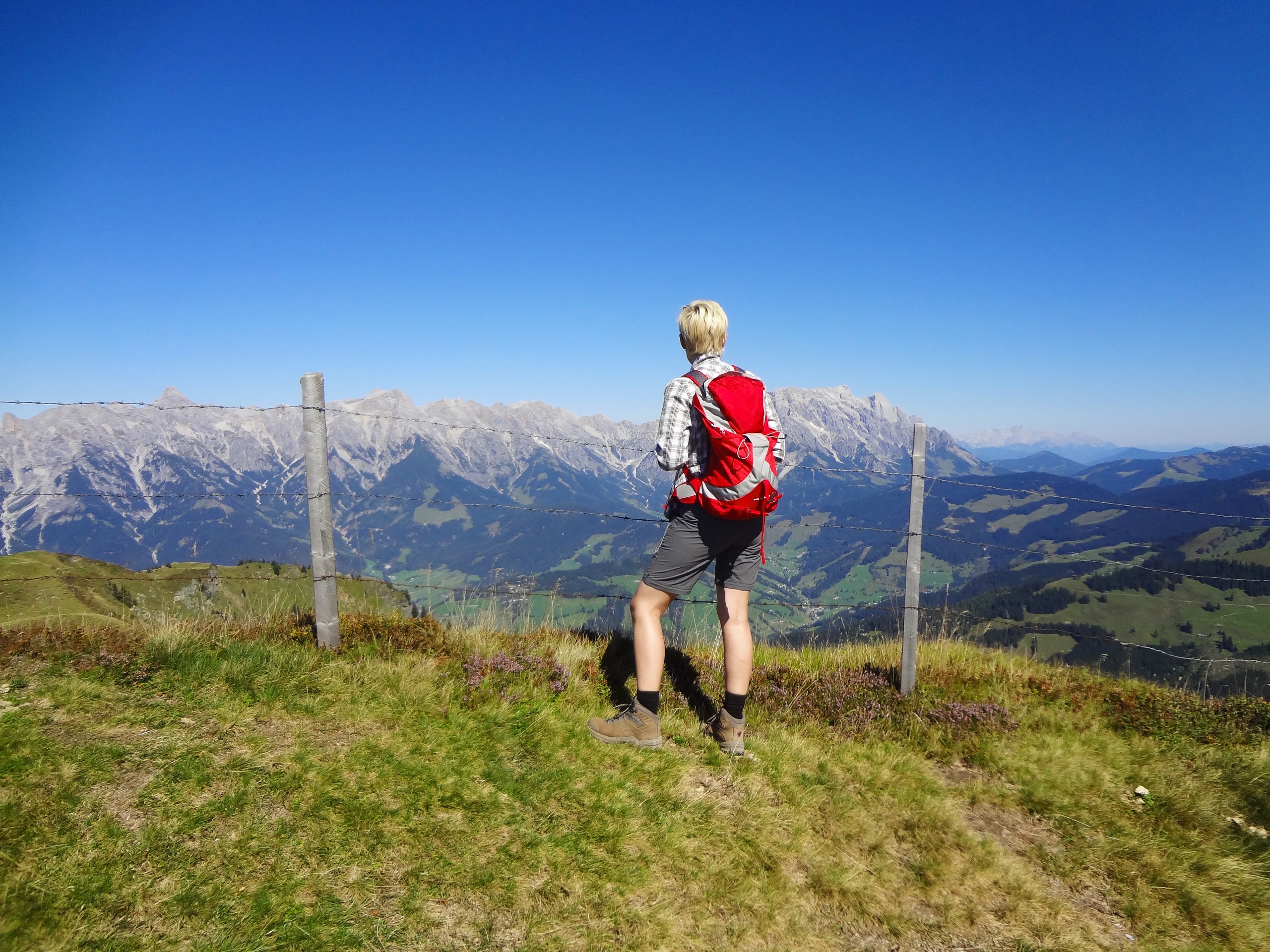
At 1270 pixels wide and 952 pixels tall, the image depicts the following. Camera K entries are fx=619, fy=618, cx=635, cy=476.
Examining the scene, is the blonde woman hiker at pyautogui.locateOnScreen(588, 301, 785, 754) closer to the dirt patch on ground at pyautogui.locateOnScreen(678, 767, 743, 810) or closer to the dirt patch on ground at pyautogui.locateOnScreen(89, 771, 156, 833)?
the dirt patch on ground at pyautogui.locateOnScreen(678, 767, 743, 810)

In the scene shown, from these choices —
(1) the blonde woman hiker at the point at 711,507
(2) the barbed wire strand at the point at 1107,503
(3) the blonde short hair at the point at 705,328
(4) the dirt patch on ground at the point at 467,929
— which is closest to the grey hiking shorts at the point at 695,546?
(1) the blonde woman hiker at the point at 711,507

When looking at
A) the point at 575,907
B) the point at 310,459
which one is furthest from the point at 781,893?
the point at 310,459

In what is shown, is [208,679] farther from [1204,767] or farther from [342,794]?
[1204,767]

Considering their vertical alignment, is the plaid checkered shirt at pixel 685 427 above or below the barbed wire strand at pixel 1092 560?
above

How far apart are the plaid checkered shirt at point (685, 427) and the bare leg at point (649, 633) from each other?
0.89 metres

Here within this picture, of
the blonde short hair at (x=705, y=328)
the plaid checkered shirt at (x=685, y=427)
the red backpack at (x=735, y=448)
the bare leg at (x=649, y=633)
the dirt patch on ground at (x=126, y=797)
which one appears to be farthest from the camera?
the bare leg at (x=649, y=633)

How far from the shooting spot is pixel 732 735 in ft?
16.1

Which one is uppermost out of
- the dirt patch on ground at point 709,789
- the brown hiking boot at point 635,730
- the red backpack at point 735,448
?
the red backpack at point 735,448

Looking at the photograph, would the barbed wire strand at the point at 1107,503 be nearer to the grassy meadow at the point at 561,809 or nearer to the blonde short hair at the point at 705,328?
the grassy meadow at the point at 561,809

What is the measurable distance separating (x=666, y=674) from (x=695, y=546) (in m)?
2.33

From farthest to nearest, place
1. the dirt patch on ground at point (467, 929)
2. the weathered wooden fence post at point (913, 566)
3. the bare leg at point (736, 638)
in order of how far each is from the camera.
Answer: the weathered wooden fence post at point (913, 566), the bare leg at point (736, 638), the dirt patch on ground at point (467, 929)

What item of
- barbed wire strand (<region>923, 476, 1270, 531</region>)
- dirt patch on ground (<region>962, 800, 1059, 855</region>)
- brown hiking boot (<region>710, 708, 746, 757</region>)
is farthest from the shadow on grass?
barbed wire strand (<region>923, 476, 1270, 531</region>)

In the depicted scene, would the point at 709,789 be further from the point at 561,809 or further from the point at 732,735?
the point at 561,809

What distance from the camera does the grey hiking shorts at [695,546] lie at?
4.51 metres
